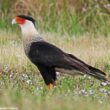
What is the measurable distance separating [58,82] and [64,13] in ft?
15.6

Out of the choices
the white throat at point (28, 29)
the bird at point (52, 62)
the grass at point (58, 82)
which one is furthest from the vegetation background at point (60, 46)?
the white throat at point (28, 29)

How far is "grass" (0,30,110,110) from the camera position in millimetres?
5302

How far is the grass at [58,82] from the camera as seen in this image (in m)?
5.30

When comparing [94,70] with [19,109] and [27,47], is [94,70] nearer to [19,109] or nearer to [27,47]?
[27,47]

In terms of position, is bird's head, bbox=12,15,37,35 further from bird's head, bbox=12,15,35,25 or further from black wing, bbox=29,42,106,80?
black wing, bbox=29,42,106,80

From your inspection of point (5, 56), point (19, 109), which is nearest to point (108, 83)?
point (5, 56)

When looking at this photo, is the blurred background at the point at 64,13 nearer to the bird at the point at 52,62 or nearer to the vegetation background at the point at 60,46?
the vegetation background at the point at 60,46

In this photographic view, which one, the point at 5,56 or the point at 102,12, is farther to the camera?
the point at 102,12

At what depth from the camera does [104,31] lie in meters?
11.9

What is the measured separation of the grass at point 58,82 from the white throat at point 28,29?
55cm

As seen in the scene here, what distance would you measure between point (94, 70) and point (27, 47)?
0.90 metres

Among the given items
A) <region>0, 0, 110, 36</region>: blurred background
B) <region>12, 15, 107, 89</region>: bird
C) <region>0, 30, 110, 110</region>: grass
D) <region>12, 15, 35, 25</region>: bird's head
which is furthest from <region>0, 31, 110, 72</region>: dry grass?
<region>12, 15, 107, 89</region>: bird

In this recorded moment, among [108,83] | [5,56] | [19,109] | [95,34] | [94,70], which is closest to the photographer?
[19,109]

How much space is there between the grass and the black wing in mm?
225
